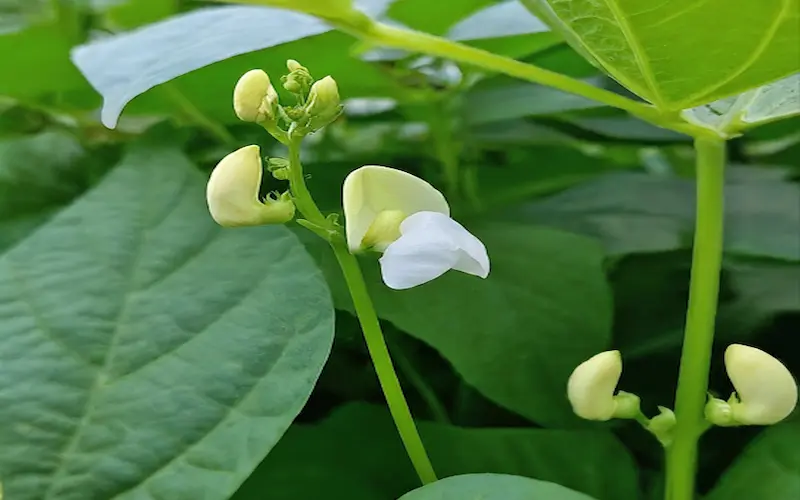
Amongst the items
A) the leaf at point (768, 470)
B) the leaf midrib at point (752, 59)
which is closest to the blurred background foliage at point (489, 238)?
the leaf at point (768, 470)

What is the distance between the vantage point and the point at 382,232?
0.22m

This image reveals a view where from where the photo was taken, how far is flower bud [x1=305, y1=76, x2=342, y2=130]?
0.70 ft

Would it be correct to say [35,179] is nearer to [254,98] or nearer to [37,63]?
[37,63]

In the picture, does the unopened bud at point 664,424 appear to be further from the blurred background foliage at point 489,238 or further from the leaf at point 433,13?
the leaf at point 433,13

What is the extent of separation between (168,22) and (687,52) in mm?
176

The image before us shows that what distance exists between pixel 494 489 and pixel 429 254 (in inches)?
2.1

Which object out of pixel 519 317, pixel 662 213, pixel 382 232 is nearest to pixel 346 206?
pixel 382 232

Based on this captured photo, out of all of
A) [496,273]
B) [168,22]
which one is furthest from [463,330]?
[168,22]

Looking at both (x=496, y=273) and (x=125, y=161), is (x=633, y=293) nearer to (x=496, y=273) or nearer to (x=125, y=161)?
(x=496, y=273)

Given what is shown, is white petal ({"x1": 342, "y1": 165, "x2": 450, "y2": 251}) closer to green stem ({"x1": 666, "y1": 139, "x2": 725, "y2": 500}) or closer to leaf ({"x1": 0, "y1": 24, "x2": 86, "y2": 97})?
green stem ({"x1": 666, "y1": 139, "x2": 725, "y2": 500})

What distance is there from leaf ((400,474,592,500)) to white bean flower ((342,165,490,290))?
0.05 metres

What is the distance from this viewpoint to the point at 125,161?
0.99 ft

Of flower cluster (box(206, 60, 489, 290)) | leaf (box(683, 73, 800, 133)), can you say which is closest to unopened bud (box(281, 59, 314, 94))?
flower cluster (box(206, 60, 489, 290))

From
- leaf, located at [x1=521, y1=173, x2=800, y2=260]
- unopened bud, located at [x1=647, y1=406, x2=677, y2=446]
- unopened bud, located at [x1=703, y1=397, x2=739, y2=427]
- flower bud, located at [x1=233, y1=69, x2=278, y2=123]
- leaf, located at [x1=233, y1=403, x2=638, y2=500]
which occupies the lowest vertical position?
leaf, located at [x1=233, y1=403, x2=638, y2=500]
